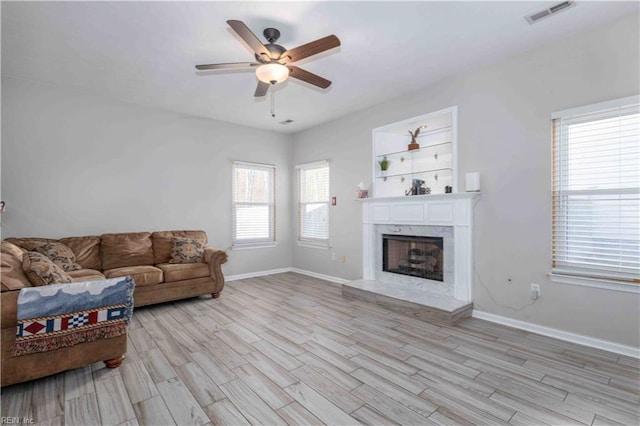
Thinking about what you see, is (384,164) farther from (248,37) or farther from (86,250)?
(86,250)

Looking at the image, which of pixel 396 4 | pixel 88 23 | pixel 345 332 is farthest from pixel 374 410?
pixel 88 23

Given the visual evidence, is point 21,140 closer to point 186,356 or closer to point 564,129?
point 186,356

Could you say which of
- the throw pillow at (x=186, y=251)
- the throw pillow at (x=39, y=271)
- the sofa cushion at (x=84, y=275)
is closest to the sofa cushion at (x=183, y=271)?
the throw pillow at (x=186, y=251)

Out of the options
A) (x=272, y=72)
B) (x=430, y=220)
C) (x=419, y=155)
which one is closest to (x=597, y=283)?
(x=430, y=220)

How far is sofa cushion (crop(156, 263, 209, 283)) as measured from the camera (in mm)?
4086

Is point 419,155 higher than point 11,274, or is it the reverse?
point 419,155

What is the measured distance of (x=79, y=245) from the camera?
4.03 metres

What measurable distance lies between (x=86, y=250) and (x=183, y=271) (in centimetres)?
128

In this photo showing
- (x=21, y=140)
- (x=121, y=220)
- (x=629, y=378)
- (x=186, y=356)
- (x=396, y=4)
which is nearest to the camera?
(x=629, y=378)

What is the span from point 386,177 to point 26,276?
4280 millimetres

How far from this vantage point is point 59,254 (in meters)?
3.64

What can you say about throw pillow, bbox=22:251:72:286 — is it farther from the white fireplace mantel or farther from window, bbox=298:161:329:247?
window, bbox=298:161:329:247

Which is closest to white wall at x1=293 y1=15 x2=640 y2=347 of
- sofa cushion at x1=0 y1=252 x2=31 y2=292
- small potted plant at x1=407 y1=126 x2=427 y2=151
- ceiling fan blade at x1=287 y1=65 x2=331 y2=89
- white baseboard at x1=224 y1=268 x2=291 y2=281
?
small potted plant at x1=407 y1=126 x2=427 y2=151

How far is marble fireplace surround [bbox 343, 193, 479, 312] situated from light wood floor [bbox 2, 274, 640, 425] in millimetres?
497
